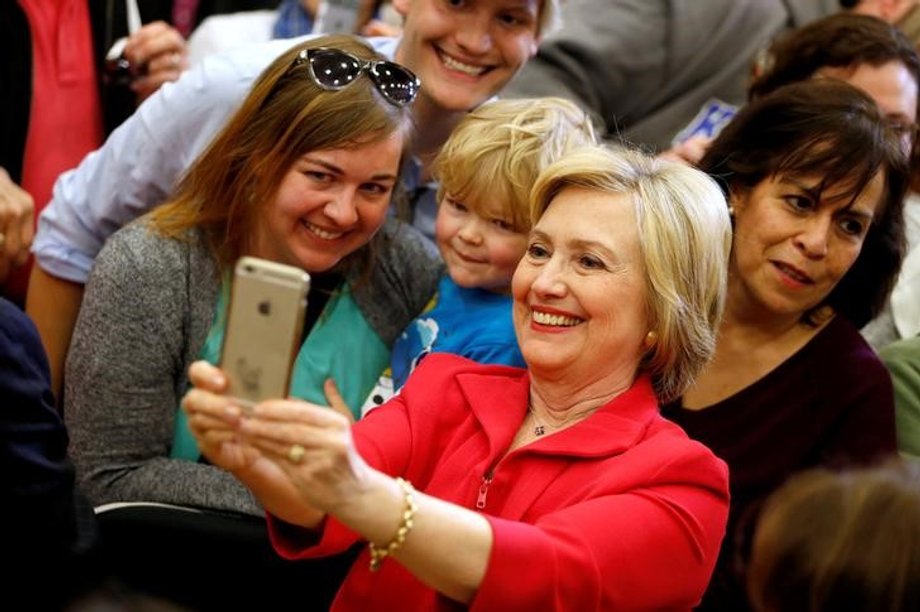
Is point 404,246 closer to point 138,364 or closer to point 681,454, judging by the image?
point 138,364

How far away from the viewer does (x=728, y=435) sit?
2.44m

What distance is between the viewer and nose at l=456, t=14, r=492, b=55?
278cm

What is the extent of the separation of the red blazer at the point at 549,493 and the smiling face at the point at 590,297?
0.07m

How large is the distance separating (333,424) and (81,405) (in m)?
0.99

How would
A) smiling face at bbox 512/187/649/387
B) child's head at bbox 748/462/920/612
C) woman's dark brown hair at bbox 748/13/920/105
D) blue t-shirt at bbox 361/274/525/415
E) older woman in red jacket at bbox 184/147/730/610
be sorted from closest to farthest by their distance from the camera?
child's head at bbox 748/462/920/612, older woman in red jacket at bbox 184/147/730/610, smiling face at bbox 512/187/649/387, blue t-shirt at bbox 361/274/525/415, woman's dark brown hair at bbox 748/13/920/105

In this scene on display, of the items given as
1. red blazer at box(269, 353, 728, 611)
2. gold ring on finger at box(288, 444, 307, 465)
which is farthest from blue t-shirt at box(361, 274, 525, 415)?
gold ring on finger at box(288, 444, 307, 465)

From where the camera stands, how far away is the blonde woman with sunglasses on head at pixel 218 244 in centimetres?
237

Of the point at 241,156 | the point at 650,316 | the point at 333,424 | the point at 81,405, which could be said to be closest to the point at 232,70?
the point at 241,156

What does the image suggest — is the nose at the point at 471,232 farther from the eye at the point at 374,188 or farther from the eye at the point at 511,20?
the eye at the point at 511,20

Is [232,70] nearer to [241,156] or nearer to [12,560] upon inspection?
[241,156]

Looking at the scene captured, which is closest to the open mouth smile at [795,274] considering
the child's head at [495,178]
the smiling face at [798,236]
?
the smiling face at [798,236]

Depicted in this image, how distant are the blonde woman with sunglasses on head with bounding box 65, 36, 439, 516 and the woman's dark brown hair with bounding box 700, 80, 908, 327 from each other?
59 centimetres

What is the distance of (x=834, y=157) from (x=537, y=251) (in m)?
0.68

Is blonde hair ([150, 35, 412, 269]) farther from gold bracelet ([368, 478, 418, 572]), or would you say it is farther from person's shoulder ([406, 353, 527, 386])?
gold bracelet ([368, 478, 418, 572])
